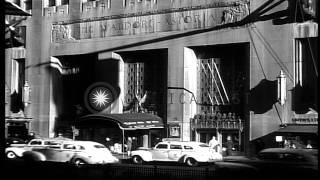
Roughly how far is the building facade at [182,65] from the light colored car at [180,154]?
6413mm

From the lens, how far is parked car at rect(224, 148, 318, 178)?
21.4 meters

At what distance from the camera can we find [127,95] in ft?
145

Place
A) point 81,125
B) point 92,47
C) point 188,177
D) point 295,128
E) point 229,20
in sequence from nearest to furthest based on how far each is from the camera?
point 188,177
point 295,128
point 229,20
point 81,125
point 92,47

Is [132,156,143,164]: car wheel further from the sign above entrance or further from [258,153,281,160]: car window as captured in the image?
the sign above entrance

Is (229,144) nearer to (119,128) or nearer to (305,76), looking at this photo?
(305,76)

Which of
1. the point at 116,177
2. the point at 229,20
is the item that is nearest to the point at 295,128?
the point at 229,20

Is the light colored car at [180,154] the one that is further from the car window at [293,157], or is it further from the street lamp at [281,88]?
the car window at [293,157]

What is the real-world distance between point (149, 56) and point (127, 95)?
140 inches

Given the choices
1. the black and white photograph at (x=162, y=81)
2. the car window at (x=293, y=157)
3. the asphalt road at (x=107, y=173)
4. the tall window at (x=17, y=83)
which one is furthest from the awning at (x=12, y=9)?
the tall window at (x=17, y=83)

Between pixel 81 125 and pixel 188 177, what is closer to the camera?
pixel 188 177

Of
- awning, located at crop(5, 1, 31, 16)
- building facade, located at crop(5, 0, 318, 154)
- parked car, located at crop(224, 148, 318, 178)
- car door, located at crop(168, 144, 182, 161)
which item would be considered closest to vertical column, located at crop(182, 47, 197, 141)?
building facade, located at crop(5, 0, 318, 154)

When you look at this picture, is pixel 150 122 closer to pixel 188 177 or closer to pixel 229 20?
pixel 229 20

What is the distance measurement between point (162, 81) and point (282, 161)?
2125 centimetres

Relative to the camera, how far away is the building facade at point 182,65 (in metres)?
36.6
